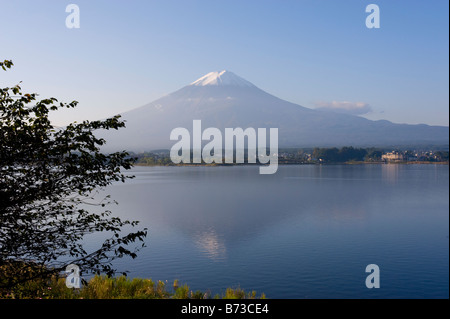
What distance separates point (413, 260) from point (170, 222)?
2948cm

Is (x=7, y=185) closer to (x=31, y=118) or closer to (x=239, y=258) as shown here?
(x=31, y=118)

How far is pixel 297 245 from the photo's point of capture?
3994cm

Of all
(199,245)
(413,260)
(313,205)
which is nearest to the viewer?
(413,260)

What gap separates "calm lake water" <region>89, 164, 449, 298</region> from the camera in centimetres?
2723

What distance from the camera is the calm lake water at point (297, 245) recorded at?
27.2m

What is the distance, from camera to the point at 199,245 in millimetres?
40156

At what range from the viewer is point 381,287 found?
2670 centimetres
